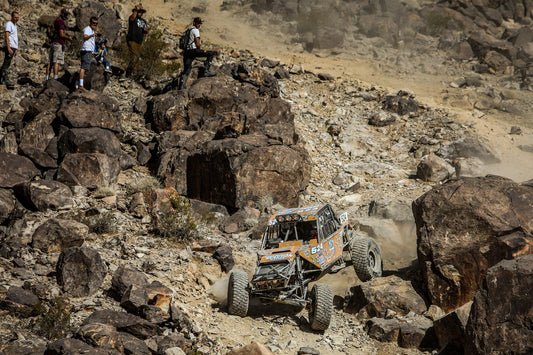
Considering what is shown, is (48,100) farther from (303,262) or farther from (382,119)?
(382,119)

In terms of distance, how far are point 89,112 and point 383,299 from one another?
10543mm

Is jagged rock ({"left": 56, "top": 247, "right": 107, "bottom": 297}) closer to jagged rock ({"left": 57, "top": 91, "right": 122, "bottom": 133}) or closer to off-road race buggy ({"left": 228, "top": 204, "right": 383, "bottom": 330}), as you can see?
off-road race buggy ({"left": 228, "top": 204, "right": 383, "bottom": 330})

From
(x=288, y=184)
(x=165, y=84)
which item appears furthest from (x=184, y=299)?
(x=165, y=84)

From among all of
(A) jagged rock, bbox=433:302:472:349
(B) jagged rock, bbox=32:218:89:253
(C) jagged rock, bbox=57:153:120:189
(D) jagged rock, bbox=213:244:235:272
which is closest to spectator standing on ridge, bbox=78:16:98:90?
(C) jagged rock, bbox=57:153:120:189

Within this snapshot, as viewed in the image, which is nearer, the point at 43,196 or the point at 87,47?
the point at 43,196

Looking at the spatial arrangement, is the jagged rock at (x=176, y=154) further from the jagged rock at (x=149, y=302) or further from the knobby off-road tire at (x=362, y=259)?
the jagged rock at (x=149, y=302)

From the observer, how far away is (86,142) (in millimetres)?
14180

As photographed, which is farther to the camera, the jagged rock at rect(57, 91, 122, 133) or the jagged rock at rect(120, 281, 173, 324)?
the jagged rock at rect(57, 91, 122, 133)

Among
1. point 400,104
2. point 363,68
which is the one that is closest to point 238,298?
point 400,104

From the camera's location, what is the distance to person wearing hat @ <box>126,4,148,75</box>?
59.8 feet

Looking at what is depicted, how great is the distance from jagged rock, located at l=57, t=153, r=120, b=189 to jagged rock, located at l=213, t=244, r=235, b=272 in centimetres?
444

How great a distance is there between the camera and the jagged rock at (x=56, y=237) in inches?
375

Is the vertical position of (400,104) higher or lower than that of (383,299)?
lower

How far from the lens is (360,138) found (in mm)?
19719
